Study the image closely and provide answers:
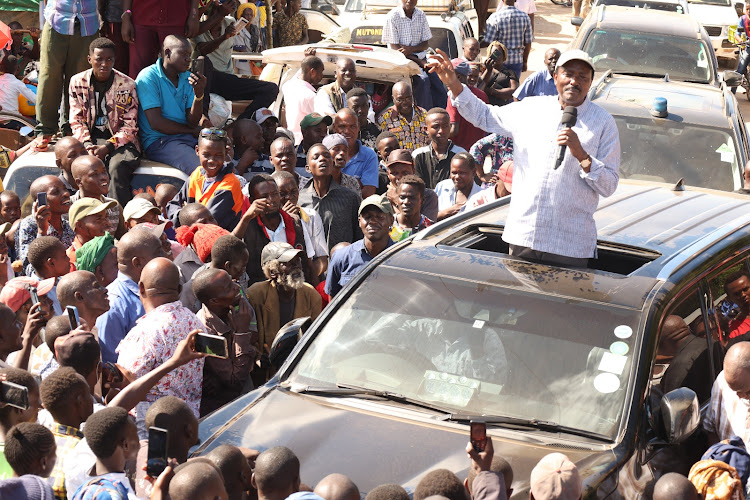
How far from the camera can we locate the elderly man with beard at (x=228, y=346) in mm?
5262

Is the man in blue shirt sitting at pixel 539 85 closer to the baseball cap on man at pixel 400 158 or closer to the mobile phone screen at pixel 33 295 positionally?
the baseball cap on man at pixel 400 158

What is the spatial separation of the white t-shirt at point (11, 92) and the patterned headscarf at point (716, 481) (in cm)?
914

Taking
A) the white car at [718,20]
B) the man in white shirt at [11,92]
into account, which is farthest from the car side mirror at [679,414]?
the white car at [718,20]

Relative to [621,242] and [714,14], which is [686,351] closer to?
[621,242]

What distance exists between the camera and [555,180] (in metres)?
5.02

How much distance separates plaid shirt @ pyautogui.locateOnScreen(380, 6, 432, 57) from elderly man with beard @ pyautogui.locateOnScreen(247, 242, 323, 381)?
6512 millimetres

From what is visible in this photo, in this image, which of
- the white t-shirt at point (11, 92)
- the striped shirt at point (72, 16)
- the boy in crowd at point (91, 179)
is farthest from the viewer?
the white t-shirt at point (11, 92)

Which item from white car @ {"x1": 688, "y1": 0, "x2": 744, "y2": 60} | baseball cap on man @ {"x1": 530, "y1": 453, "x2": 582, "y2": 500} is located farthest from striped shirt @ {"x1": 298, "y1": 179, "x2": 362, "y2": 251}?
white car @ {"x1": 688, "y1": 0, "x2": 744, "y2": 60}

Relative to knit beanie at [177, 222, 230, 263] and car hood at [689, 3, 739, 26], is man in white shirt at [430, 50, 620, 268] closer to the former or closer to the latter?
knit beanie at [177, 222, 230, 263]

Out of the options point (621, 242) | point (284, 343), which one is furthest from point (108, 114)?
point (621, 242)

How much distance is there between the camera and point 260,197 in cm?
696

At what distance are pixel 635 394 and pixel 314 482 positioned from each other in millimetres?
1373

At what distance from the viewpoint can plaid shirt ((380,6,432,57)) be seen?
12.2 m

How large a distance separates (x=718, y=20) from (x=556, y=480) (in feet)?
60.1
